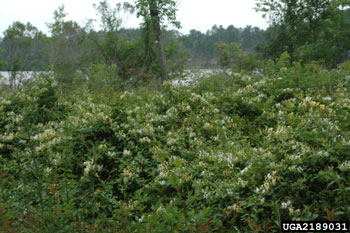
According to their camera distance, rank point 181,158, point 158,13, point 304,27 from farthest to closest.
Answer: point 304,27 < point 158,13 < point 181,158

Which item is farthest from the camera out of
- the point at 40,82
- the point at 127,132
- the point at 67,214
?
the point at 40,82

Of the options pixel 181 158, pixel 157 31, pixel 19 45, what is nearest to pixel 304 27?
pixel 157 31

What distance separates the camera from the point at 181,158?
4336mm

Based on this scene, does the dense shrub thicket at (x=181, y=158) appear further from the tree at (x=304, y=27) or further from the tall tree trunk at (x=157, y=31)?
the tree at (x=304, y=27)

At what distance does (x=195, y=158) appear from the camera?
4383mm

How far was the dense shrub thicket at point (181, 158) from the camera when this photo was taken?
9.18 ft

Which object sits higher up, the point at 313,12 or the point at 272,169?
the point at 313,12

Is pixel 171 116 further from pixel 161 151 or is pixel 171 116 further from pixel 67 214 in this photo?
pixel 67 214

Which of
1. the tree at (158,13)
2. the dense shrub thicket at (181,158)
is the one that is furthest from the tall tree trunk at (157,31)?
the dense shrub thicket at (181,158)

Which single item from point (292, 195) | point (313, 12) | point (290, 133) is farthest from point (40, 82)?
point (313, 12)

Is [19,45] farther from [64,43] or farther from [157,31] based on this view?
[157,31]

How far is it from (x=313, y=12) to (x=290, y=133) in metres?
20.9

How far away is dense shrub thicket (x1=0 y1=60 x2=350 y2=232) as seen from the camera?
9.18 ft

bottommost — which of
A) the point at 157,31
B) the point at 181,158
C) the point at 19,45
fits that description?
the point at 181,158
